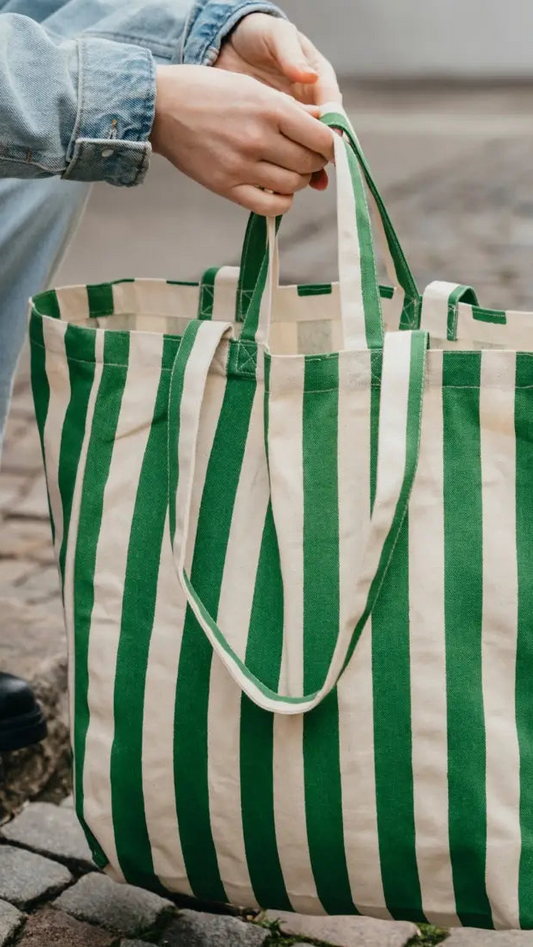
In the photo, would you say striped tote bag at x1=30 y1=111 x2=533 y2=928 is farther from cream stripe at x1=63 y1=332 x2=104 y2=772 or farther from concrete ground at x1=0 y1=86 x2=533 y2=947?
concrete ground at x1=0 y1=86 x2=533 y2=947

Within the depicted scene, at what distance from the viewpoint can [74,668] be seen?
127 centimetres

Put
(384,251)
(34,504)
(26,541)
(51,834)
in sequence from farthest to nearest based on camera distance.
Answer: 1. (34,504)
2. (26,541)
3. (51,834)
4. (384,251)

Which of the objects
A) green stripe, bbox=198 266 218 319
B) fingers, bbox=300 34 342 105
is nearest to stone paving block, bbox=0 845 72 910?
green stripe, bbox=198 266 218 319

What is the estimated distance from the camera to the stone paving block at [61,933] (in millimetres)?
1374

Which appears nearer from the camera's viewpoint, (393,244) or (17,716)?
(393,244)

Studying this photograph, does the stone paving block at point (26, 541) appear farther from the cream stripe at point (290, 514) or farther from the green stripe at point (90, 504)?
the cream stripe at point (290, 514)

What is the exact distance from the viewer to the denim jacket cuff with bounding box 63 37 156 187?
1.18m

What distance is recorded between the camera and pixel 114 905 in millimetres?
1450

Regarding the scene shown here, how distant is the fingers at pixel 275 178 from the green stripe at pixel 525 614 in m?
0.31

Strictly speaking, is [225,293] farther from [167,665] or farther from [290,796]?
[290,796]

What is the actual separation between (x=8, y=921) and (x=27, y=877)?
0.10 m

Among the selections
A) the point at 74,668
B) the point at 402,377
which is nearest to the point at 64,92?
the point at 402,377

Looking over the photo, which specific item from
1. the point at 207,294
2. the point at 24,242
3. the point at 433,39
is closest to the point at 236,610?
the point at 207,294

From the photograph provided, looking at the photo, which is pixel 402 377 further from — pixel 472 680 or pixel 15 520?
pixel 15 520
